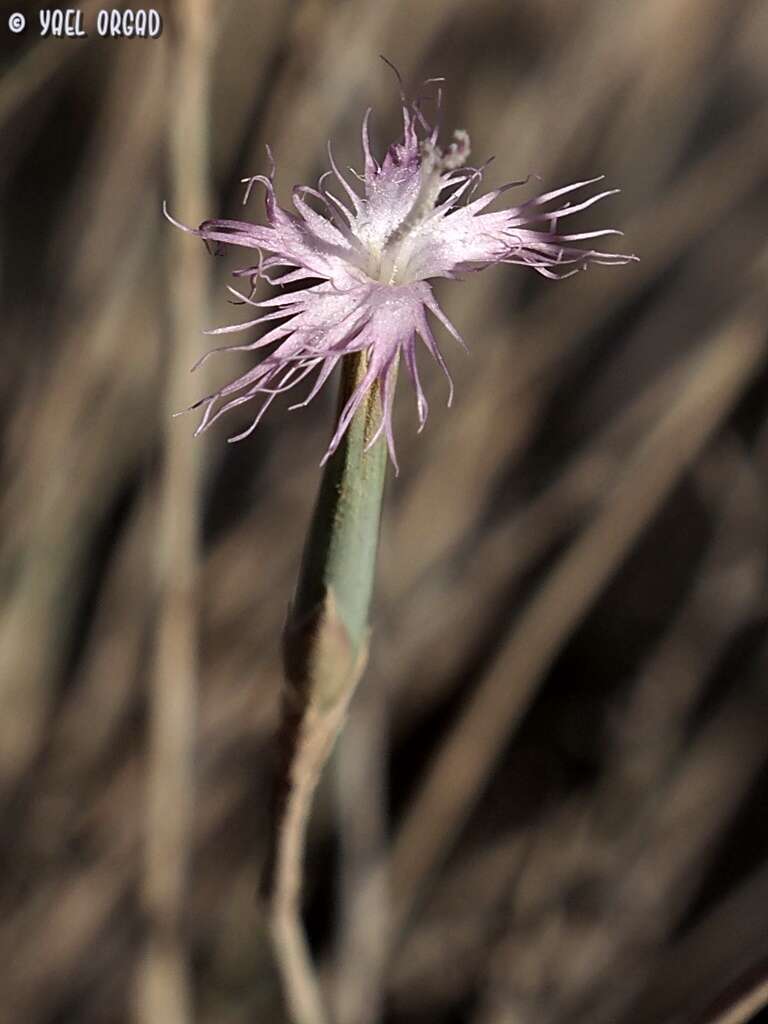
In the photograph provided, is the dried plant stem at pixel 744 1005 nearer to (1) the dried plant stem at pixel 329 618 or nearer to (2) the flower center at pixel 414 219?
(1) the dried plant stem at pixel 329 618

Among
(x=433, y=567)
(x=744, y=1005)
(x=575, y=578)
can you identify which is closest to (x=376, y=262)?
(x=744, y=1005)

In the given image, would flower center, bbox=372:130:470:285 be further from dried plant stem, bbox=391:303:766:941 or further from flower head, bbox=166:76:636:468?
dried plant stem, bbox=391:303:766:941

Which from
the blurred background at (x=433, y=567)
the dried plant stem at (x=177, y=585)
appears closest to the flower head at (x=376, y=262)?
the dried plant stem at (x=177, y=585)

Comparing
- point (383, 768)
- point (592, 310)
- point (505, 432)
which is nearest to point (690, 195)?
point (592, 310)

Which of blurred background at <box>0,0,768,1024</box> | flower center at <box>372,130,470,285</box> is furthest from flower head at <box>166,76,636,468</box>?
blurred background at <box>0,0,768,1024</box>

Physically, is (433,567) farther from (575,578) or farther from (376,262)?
(376,262)

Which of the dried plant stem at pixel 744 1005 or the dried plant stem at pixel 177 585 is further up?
the dried plant stem at pixel 177 585

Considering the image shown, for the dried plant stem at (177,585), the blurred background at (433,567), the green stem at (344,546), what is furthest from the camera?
the blurred background at (433,567)

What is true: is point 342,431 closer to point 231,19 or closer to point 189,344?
point 189,344
